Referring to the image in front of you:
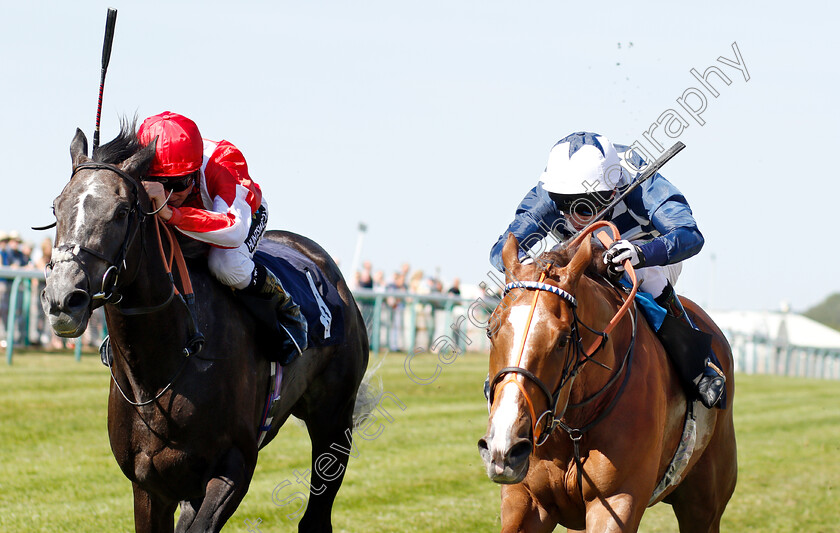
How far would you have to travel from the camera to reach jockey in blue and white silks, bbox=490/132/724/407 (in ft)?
13.5

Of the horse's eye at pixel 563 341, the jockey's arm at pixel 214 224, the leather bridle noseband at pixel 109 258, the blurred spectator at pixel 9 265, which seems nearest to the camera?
the horse's eye at pixel 563 341

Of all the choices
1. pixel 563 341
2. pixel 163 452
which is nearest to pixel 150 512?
pixel 163 452

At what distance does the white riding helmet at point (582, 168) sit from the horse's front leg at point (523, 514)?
4.19 ft

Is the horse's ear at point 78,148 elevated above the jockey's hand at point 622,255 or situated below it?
above

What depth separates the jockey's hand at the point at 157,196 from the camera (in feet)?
13.3

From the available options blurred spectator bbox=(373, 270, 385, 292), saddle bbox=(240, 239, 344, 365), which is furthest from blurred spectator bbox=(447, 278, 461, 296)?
saddle bbox=(240, 239, 344, 365)

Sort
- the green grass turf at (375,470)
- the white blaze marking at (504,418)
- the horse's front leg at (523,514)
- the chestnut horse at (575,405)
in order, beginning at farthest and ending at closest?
the green grass turf at (375,470)
the horse's front leg at (523,514)
the chestnut horse at (575,405)
the white blaze marking at (504,418)

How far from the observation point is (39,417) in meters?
9.60

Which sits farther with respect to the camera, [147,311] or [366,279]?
[366,279]

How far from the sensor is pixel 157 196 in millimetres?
4074

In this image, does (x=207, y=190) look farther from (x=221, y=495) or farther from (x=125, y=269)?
(x=221, y=495)

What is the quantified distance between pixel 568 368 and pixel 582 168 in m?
1.09

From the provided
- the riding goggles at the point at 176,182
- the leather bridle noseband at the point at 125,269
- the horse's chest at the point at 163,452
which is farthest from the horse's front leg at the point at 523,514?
the riding goggles at the point at 176,182

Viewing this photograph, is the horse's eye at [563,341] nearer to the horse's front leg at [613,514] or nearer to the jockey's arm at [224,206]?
the horse's front leg at [613,514]
